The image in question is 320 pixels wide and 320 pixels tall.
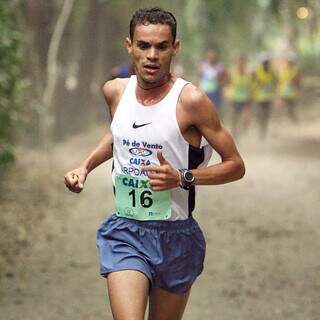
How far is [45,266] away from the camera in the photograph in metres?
6.74

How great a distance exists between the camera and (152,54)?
11.0 feet

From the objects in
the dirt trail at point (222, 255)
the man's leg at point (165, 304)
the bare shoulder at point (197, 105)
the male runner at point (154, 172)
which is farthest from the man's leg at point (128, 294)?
the dirt trail at point (222, 255)

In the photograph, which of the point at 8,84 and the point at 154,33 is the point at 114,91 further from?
the point at 8,84

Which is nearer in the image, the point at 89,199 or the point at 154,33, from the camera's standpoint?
the point at 154,33

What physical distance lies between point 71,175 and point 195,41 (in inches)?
848

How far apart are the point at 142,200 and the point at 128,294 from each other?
0.41 meters

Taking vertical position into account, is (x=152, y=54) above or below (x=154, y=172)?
above

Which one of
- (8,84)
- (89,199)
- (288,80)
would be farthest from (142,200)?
(288,80)

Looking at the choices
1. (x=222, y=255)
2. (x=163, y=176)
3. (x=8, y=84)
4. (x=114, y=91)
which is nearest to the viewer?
(x=163, y=176)

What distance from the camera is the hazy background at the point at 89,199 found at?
5.90 meters

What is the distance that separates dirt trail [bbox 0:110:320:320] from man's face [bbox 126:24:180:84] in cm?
247

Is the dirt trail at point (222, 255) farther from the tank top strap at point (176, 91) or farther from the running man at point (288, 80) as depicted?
the running man at point (288, 80)

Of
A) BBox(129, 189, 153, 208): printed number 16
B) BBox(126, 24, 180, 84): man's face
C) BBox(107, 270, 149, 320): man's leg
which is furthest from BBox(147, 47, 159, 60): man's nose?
BBox(107, 270, 149, 320): man's leg

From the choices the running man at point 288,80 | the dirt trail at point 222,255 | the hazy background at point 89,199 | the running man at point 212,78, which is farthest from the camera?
the running man at point 288,80
